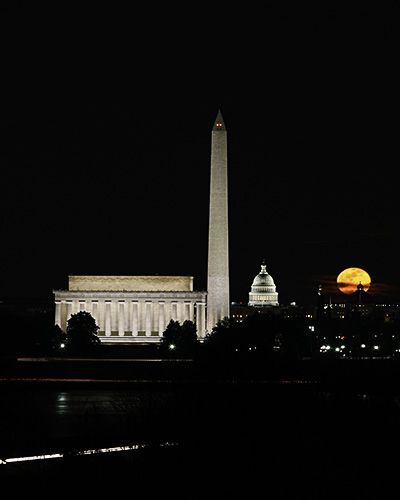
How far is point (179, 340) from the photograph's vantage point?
132 m

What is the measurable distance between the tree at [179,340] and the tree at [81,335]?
24.9 ft

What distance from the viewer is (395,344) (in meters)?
150

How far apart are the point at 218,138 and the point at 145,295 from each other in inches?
1715

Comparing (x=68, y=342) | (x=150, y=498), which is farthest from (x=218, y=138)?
(x=150, y=498)

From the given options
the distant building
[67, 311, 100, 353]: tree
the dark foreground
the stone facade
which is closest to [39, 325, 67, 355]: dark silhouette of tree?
[67, 311, 100, 353]: tree

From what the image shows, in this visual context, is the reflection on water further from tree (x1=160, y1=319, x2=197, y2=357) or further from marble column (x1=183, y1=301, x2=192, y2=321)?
marble column (x1=183, y1=301, x2=192, y2=321)

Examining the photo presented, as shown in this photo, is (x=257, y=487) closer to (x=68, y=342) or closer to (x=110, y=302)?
(x=68, y=342)

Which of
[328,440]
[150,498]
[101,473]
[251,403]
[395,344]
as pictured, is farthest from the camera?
[395,344]

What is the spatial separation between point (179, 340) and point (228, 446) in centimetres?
10095

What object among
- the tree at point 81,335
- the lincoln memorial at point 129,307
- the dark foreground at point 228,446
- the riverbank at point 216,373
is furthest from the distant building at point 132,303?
the dark foreground at point 228,446

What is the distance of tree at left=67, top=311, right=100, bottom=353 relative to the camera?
127750mm

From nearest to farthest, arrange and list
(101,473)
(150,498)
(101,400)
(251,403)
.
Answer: (150,498) → (101,473) → (251,403) → (101,400)

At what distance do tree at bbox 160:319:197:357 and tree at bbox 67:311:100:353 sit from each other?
7.60 m

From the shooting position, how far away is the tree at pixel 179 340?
118 metres
